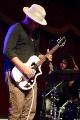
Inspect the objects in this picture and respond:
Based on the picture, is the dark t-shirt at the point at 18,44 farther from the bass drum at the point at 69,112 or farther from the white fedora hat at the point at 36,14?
the bass drum at the point at 69,112

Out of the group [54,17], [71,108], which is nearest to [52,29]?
[54,17]

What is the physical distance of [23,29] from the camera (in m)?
3.78

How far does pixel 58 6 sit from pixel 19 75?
12.4ft

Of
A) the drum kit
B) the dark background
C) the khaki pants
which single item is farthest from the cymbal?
the dark background

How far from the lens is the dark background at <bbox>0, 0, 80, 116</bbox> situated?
6250mm

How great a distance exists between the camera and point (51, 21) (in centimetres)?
677

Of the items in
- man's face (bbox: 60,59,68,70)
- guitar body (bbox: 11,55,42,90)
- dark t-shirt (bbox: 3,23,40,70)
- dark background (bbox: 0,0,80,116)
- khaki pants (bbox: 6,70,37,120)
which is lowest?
khaki pants (bbox: 6,70,37,120)

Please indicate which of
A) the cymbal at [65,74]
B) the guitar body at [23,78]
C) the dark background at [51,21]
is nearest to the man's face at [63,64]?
the dark background at [51,21]

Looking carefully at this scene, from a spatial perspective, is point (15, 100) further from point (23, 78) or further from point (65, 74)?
point (65, 74)

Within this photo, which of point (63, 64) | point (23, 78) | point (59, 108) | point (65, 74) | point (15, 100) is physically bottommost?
point (15, 100)

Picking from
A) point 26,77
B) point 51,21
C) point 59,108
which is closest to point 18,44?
point 26,77

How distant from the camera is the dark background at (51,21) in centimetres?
625

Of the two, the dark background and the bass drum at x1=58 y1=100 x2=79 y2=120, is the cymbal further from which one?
the dark background

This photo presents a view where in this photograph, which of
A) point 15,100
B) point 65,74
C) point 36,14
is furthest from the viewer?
point 65,74
